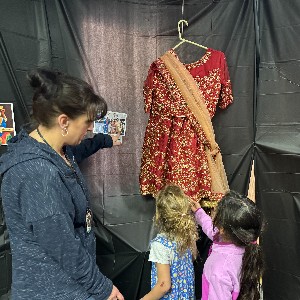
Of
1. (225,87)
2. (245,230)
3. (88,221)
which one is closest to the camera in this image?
(88,221)

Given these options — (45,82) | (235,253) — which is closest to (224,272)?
(235,253)

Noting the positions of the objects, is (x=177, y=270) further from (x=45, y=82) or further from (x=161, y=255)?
(x=45, y=82)

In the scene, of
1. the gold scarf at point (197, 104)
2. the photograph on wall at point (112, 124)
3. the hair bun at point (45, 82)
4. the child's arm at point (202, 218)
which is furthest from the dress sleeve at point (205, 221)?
the hair bun at point (45, 82)

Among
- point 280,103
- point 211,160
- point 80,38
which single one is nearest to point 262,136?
point 280,103

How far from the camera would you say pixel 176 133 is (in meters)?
1.92

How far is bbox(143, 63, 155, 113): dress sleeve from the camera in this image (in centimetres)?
191

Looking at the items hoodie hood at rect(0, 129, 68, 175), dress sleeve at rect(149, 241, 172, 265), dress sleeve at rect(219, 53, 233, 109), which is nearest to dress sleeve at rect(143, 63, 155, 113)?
dress sleeve at rect(219, 53, 233, 109)

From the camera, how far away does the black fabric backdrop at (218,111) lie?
1.91m

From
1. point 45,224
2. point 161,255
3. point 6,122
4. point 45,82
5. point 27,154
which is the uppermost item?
point 45,82

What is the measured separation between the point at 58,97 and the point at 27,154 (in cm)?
19

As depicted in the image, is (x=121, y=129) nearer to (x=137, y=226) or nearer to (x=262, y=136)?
(x=137, y=226)

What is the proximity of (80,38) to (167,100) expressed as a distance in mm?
509

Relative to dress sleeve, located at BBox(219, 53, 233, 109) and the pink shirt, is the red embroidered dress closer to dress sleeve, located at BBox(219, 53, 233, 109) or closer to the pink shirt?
dress sleeve, located at BBox(219, 53, 233, 109)

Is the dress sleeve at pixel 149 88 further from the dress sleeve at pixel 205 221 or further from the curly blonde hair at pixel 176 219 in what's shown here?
the dress sleeve at pixel 205 221
